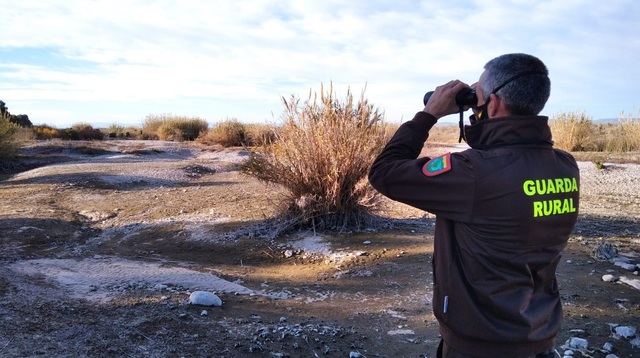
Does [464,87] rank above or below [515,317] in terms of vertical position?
above

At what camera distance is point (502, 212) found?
1979 millimetres

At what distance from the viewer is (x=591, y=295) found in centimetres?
490

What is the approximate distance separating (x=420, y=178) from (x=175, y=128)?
30.4m

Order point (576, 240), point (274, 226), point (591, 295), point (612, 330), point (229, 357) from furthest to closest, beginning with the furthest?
point (274, 226), point (576, 240), point (591, 295), point (612, 330), point (229, 357)

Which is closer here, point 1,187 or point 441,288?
point 441,288

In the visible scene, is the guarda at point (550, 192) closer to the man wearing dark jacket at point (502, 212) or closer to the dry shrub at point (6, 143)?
the man wearing dark jacket at point (502, 212)

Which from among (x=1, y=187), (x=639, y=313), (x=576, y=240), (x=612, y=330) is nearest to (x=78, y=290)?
(x=612, y=330)

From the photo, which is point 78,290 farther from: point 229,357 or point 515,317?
point 515,317

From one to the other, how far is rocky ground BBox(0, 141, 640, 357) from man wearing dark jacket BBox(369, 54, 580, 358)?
6.25 ft

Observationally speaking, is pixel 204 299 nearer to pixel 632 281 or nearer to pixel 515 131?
pixel 515 131

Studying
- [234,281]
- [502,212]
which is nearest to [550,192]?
[502,212]

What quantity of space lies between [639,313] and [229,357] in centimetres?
326

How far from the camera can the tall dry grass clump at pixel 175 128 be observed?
3080 cm

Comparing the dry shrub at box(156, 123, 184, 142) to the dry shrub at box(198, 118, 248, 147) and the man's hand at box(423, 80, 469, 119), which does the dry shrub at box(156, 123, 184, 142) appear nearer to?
the dry shrub at box(198, 118, 248, 147)
